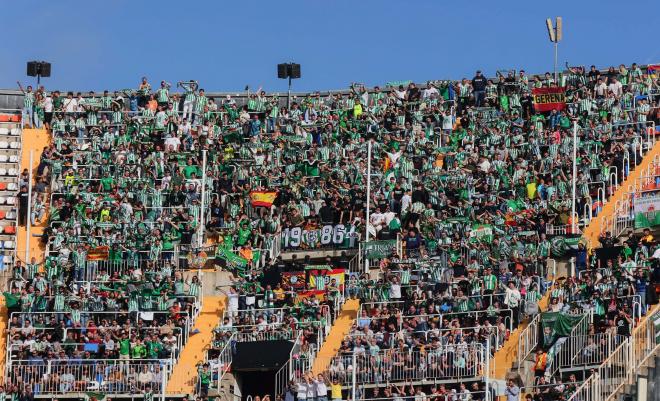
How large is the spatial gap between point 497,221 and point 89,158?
15828mm

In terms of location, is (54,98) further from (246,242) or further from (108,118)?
(246,242)

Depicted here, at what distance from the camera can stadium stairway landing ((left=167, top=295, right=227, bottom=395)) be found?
192ft

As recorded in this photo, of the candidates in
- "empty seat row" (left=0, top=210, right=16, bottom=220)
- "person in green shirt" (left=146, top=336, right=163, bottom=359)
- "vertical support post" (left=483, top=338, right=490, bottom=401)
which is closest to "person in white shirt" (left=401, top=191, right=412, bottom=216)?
"person in green shirt" (left=146, top=336, right=163, bottom=359)

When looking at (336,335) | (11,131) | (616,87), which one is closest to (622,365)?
(336,335)

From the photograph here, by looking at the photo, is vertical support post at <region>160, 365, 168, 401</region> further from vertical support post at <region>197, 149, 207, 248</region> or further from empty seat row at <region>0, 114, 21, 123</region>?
empty seat row at <region>0, 114, 21, 123</region>

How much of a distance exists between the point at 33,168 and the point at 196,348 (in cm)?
1246

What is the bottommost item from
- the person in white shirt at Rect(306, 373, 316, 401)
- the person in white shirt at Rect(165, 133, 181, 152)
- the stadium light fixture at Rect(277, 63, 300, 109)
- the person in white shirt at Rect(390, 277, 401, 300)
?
the person in white shirt at Rect(306, 373, 316, 401)

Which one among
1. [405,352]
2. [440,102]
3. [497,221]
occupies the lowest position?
[405,352]

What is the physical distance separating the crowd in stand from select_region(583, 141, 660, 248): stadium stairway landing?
17.5 inches

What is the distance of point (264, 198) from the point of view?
66125mm

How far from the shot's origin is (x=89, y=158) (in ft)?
229

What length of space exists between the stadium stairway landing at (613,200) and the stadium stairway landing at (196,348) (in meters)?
11.2

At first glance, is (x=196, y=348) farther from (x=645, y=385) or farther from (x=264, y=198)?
(x=645, y=385)

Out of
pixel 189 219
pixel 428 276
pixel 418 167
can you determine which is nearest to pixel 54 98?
pixel 189 219
